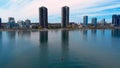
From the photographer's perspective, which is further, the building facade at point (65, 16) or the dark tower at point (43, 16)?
the building facade at point (65, 16)

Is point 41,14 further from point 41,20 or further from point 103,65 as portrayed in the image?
point 103,65

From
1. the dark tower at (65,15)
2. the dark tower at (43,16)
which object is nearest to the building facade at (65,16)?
the dark tower at (65,15)

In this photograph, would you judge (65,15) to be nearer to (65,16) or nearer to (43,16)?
(65,16)

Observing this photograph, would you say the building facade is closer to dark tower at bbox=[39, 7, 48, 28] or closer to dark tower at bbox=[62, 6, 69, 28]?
dark tower at bbox=[62, 6, 69, 28]

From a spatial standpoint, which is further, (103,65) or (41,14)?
(41,14)

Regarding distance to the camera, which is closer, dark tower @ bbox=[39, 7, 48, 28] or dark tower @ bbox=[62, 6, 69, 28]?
dark tower @ bbox=[39, 7, 48, 28]

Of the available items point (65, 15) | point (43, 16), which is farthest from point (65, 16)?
point (43, 16)

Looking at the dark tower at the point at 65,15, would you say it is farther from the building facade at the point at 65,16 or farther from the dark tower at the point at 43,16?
the dark tower at the point at 43,16

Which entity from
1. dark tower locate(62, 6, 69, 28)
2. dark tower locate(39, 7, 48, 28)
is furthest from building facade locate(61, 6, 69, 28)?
dark tower locate(39, 7, 48, 28)

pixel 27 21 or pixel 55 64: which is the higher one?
pixel 27 21

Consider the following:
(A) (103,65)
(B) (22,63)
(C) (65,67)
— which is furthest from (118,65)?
(B) (22,63)

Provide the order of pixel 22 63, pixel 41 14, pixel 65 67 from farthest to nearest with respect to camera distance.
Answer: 1. pixel 41 14
2. pixel 22 63
3. pixel 65 67
